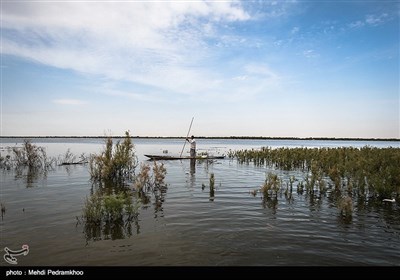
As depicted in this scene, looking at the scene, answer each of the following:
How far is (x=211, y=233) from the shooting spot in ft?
31.6

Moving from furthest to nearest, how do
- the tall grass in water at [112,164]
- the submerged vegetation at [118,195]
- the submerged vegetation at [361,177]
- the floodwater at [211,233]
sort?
the tall grass in water at [112,164], the submerged vegetation at [361,177], the submerged vegetation at [118,195], the floodwater at [211,233]

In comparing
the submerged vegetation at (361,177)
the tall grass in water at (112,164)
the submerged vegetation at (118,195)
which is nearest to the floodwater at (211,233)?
the submerged vegetation at (118,195)

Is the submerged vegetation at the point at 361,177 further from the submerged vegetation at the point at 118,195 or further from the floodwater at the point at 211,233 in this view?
the submerged vegetation at the point at 118,195

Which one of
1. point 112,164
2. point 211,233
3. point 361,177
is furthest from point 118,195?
point 361,177

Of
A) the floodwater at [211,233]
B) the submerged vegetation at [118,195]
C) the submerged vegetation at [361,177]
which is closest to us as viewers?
the floodwater at [211,233]

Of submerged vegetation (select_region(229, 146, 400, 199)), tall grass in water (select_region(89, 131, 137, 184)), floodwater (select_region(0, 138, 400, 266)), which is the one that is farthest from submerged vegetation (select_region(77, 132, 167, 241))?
submerged vegetation (select_region(229, 146, 400, 199))

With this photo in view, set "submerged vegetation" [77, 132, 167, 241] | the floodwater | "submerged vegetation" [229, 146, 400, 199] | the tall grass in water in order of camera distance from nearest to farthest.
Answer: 1. the floodwater
2. "submerged vegetation" [77, 132, 167, 241]
3. "submerged vegetation" [229, 146, 400, 199]
4. the tall grass in water

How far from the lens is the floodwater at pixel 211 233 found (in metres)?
7.70

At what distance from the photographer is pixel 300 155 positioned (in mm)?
30312

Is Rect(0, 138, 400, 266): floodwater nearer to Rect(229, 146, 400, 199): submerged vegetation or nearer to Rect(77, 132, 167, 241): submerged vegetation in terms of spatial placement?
Rect(77, 132, 167, 241): submerged vegetation

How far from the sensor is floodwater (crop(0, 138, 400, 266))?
770cm

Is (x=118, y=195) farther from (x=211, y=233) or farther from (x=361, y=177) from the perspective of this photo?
(x=361, y=177)
